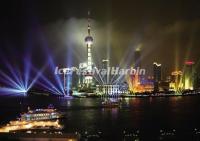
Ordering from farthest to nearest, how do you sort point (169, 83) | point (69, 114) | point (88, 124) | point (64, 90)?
point (169, 83)
point (64, 90)
point (69, 114)
point (88, 124)

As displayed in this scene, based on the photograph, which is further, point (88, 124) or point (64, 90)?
point (64, 90)

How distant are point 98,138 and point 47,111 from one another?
881 cm

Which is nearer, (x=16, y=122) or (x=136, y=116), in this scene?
(x=16, y=122)

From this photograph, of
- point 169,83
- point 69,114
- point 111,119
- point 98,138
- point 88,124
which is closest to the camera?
point 98,138

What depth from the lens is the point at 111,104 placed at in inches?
1404

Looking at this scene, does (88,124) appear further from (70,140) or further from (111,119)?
(70,140)

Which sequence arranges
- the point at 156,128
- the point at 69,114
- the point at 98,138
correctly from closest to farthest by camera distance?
the point at 98,138, the point at 156,128, the point at 69,114

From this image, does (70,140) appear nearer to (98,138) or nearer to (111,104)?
(98,138)

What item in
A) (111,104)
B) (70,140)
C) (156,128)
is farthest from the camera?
(111,104)

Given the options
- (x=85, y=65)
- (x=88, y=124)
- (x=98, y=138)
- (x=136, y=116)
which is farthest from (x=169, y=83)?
(x=98, y=138)

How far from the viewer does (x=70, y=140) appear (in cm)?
1472

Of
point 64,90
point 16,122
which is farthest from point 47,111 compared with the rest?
point 64,90

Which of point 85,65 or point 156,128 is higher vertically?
point 85,65

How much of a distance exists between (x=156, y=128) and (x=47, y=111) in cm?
834
